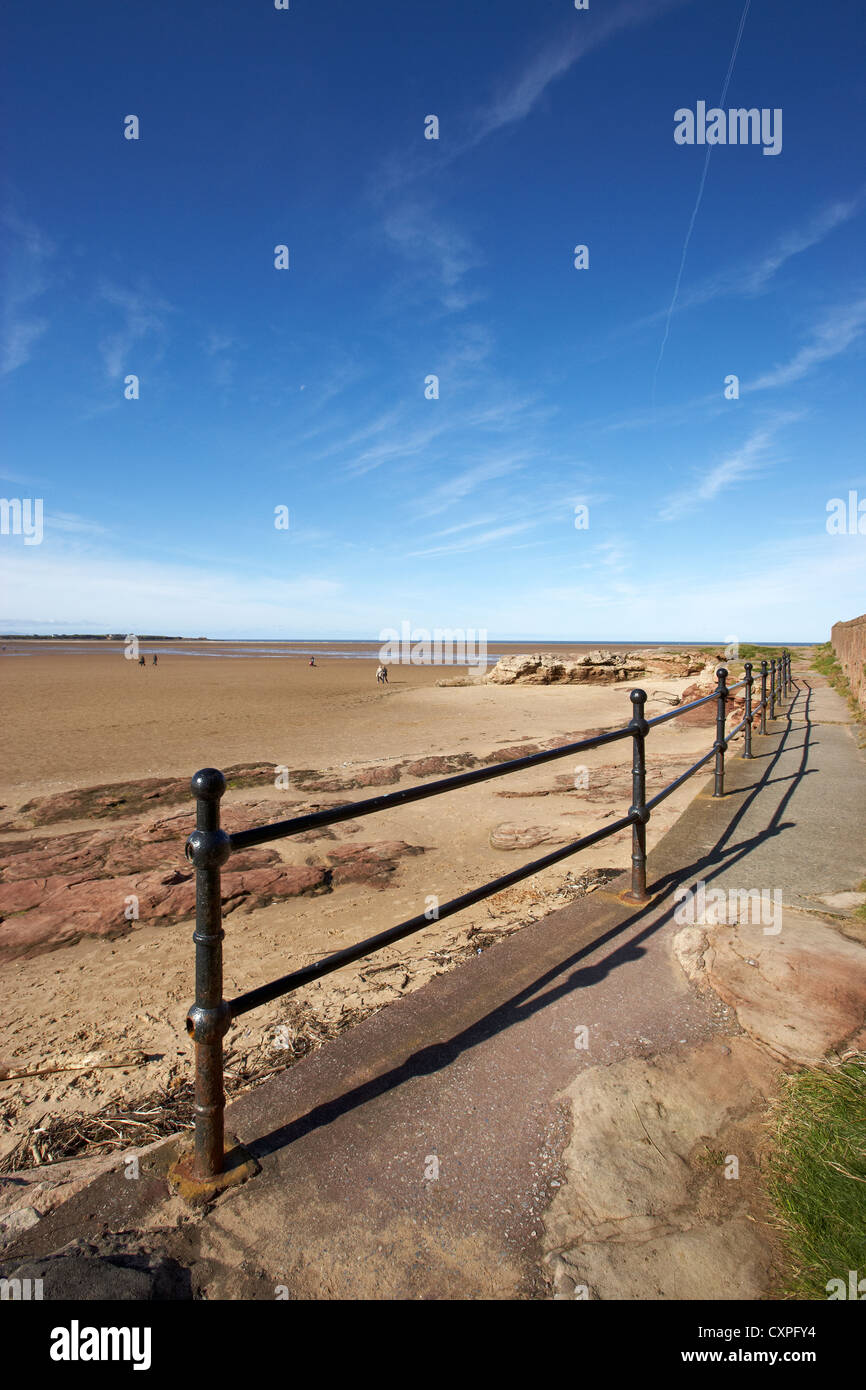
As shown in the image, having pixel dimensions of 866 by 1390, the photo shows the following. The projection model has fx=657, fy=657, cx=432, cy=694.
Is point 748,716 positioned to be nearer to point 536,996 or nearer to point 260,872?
point 260,872

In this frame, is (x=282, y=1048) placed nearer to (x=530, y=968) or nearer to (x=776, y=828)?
(x=530, y=968)

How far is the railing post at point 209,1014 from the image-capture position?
1735mm

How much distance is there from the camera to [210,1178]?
1764 mm

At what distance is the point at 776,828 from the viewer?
4832mm

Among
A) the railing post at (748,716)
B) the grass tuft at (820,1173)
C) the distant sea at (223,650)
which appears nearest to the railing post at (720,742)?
the railing post at (748,716)

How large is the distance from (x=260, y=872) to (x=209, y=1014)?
3791mm

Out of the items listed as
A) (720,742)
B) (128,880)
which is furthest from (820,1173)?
(128,880)

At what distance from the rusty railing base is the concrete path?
1.2 inches

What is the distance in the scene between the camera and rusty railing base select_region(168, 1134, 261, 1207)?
1727mm

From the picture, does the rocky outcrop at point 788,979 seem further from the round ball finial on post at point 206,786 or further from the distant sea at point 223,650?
the distant sea at point 223,650

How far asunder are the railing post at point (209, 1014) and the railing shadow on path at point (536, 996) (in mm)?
162

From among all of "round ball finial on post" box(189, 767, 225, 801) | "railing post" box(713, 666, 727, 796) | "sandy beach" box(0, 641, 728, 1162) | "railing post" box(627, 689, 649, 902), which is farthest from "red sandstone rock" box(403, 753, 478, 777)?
"round ball finial on post" box(189, 767, 225, 801)
